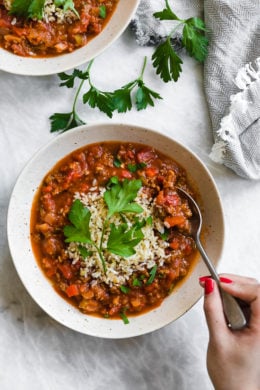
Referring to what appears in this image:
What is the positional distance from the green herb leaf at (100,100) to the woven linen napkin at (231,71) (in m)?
0.43

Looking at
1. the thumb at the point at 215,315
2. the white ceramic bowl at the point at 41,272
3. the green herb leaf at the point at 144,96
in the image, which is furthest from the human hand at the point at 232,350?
the green herb leaf at the point at 144,96

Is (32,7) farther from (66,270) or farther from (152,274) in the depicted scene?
(152,274)

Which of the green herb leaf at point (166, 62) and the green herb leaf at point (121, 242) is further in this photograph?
the green herb leaf at point (166, 62)

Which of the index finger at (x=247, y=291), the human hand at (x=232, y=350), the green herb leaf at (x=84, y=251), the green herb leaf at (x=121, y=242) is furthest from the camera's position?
the green herb leaf at (x=84, y=251)

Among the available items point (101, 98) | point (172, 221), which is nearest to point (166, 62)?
point (101, 98)

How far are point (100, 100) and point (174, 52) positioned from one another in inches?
20.6

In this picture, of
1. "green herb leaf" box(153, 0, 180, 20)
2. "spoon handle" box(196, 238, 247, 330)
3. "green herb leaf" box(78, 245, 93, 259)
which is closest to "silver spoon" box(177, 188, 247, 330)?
"spoon handle" box(196, 238, 247, 330)

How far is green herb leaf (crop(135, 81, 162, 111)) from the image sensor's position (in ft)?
12.3

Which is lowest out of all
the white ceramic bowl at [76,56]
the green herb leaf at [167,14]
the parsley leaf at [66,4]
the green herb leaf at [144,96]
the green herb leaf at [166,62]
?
the green herb leaf at [144,96]

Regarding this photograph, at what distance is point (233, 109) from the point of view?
379 cm

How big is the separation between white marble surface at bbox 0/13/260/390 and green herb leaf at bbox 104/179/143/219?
553 millimetres

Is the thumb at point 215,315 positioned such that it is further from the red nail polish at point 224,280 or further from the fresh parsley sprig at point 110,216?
the fresh parsley sprig at point 110,216

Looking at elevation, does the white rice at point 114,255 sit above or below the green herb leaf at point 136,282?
above

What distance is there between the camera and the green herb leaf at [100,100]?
145 inches
